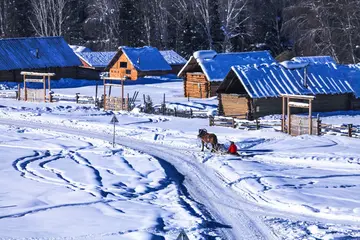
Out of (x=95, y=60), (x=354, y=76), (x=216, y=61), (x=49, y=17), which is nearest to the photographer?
(x=354, y=76)

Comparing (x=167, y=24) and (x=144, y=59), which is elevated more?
(x=167, y=24)

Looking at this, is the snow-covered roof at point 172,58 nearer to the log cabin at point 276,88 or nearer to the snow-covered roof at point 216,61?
the snow-covered roof at point 216,61

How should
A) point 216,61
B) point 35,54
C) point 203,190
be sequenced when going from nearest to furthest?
point 203,190 < point 216,61 < point 35,54

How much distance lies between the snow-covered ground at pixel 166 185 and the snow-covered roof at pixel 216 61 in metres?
18.6

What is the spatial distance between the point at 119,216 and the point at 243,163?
31.4 feet

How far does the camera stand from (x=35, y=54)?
73.8 metres

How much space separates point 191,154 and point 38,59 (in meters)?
45.0

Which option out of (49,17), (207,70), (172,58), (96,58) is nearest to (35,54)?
(96,58)

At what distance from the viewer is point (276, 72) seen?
4778 cm

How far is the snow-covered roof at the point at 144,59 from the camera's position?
76438mm

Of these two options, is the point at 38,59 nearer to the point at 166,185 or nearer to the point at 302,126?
the point at 302,126

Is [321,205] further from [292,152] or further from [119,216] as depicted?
[292,152]

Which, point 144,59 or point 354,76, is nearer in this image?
point 354,76

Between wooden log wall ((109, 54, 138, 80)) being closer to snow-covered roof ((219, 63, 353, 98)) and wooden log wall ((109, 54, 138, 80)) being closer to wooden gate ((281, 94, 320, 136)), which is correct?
snow-covered roof ((219, 63, 353, 98))
